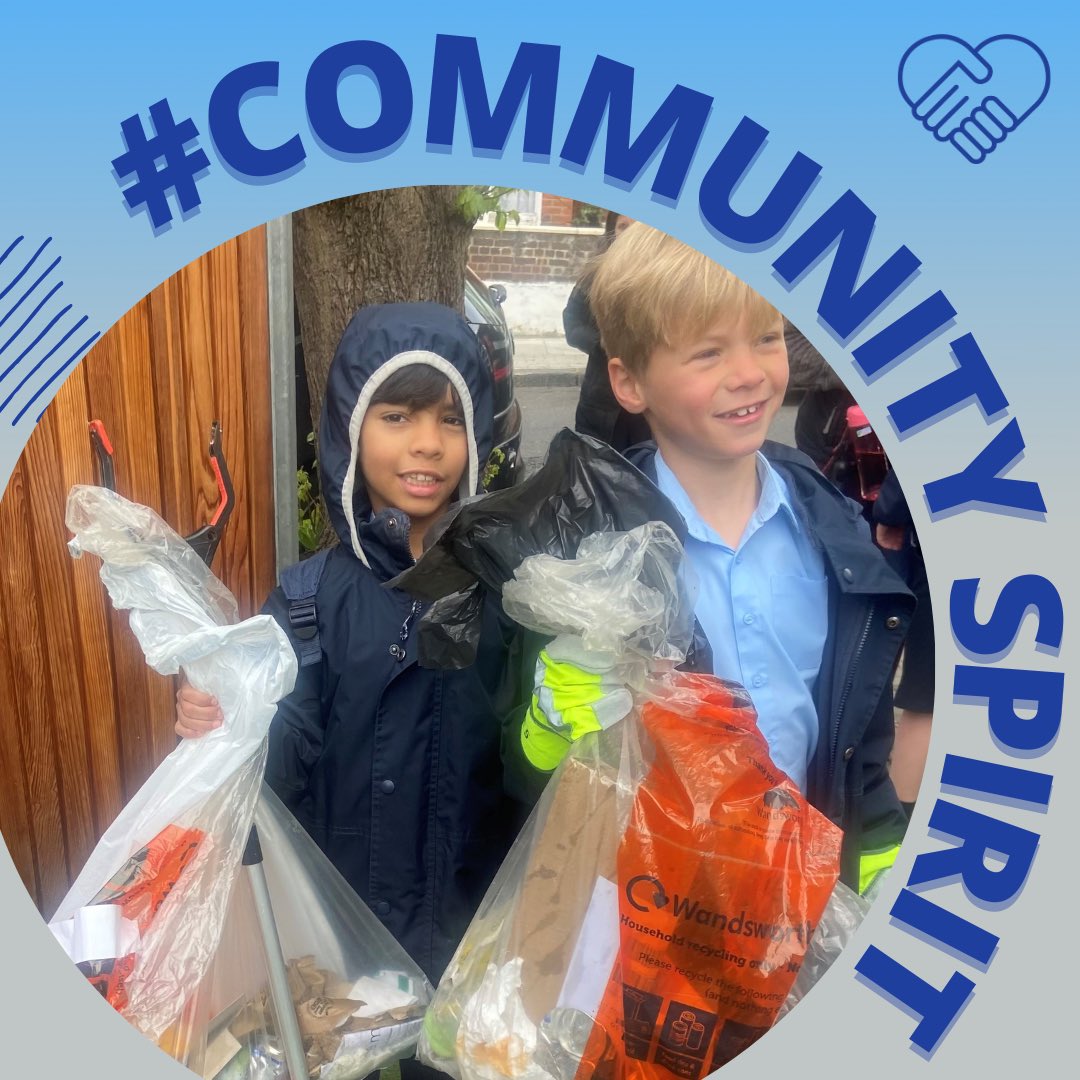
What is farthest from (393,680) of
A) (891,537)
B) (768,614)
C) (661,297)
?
(891,537)

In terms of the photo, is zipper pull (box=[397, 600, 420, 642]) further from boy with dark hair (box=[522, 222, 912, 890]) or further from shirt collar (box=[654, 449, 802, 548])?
shirt collar (box=[654, 449, 802, 548])

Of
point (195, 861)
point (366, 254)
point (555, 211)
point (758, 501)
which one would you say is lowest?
point (195, 861)

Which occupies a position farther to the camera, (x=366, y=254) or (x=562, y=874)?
(x=366, y=254)

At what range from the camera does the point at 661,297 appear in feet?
5.24

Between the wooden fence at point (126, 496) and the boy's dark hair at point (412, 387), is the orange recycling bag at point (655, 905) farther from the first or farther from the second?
the wooden fence at point (126, 496)

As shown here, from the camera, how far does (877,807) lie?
1.72m

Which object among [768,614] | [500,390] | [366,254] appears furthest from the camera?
[500,390]

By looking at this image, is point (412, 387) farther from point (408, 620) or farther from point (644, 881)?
point (644, 881)

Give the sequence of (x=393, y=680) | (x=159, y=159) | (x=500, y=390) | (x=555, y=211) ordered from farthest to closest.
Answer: (x=555, y=211), (x=500, y=390), (x=393, y=680), (x=159, y=159)

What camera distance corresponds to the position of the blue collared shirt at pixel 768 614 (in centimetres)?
162

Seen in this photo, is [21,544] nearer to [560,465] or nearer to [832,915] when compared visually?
[560,465]

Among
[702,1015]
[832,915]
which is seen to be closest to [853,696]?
[832,915]

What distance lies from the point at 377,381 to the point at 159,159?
2.10ft

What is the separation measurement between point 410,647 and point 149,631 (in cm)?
50
